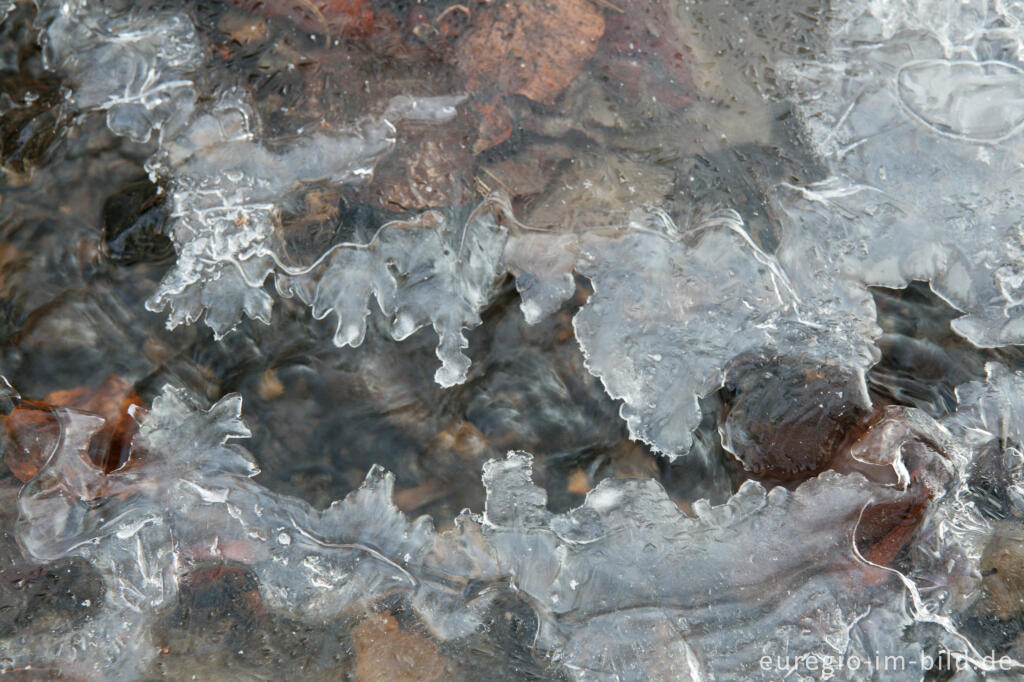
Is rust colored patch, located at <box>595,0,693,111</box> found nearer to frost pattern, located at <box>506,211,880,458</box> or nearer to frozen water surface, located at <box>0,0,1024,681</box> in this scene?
frozen water surface, located at <box>0,0,1024,681</box>

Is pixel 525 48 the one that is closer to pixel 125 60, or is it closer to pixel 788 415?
pixel 125 60

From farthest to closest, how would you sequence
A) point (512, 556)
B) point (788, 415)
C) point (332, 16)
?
point (332, 16), point (788, 415), point (512, 556)

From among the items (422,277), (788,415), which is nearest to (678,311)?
(788,415)

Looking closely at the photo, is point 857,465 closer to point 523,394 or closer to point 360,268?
point 523,394

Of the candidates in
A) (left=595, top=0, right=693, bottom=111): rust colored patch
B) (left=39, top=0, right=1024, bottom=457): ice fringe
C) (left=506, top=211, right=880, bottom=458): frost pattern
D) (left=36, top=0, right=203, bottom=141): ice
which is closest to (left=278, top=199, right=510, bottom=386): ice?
(left=39, top=0, right=1024, bottom=457): ice fringe

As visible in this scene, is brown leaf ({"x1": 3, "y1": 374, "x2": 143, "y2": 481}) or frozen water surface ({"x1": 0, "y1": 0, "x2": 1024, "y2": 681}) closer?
frozen water surface ({"x1": 0, "y1": 0, "x2": 1024, "y2": 681})

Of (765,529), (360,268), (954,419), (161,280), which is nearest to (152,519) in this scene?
(161,280)
